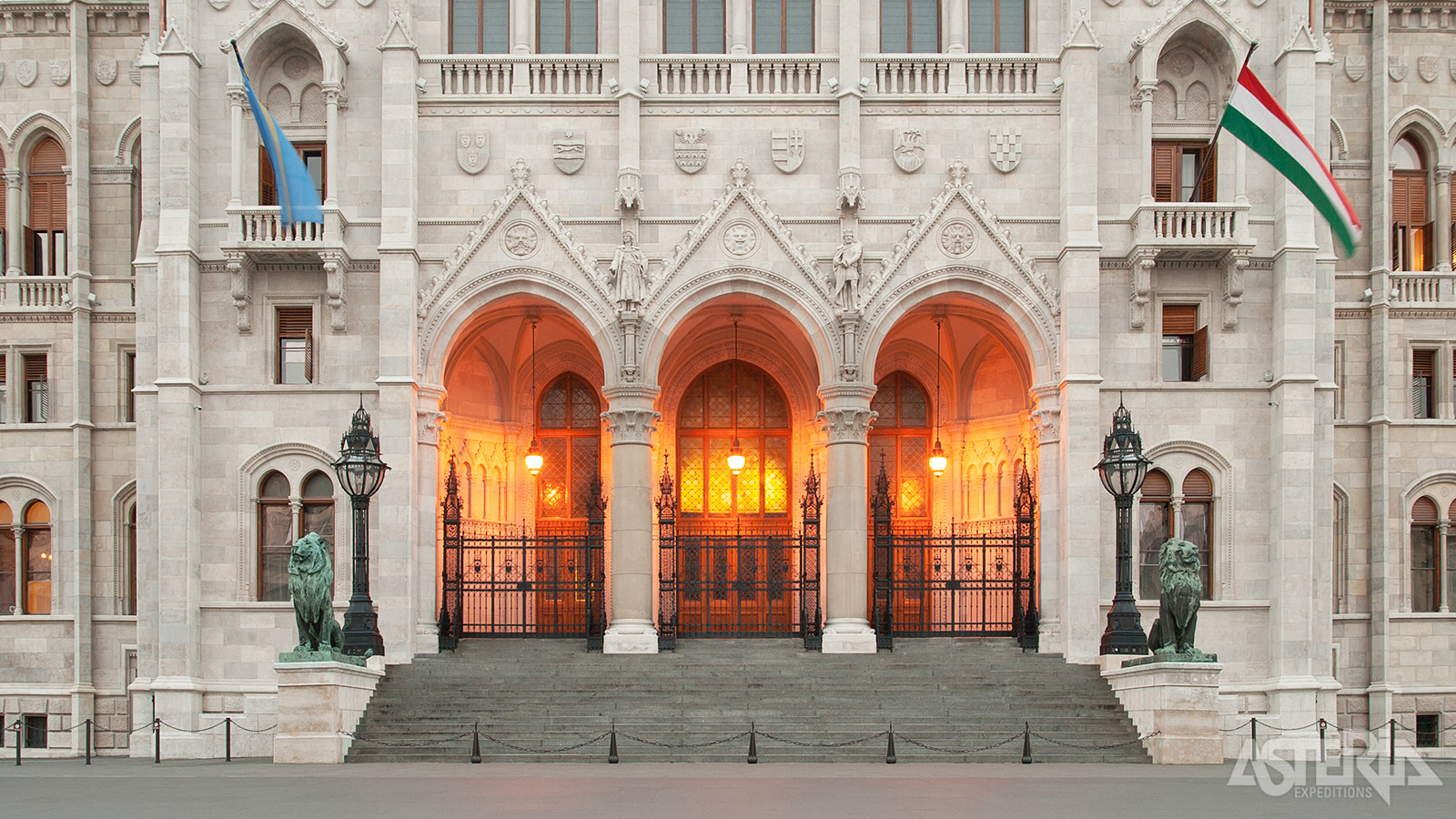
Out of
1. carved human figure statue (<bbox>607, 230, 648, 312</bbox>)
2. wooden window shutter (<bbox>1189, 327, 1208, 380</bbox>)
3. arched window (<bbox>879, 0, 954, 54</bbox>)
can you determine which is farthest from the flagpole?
carved human figure statue (<bbox>607, 230, 648, 312</bbox>)

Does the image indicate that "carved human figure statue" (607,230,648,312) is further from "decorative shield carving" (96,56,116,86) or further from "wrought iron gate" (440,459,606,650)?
"decorative shield carving" (96,56,116,86)

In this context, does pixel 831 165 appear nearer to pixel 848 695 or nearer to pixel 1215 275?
pixel 1215 275

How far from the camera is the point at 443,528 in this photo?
92.8ft

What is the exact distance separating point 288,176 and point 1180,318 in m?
18.4

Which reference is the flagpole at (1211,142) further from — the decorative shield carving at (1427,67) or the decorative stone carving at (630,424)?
the decorative stone carving at (630,424)

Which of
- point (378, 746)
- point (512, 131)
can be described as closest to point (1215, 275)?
point (512, 131)

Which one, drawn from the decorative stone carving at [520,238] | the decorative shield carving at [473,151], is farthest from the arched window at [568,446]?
the decorative shield carving at [473,151]

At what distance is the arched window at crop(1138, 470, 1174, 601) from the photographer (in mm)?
27219

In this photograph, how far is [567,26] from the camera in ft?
95.0

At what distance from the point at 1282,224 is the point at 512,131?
1593cm

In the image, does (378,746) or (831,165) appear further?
(831,165)

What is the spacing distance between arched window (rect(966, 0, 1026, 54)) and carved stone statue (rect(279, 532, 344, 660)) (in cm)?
1723

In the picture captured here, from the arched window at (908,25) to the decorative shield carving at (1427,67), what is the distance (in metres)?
11.9

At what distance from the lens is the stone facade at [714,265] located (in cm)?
2666
